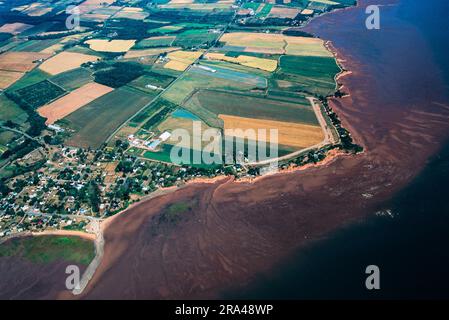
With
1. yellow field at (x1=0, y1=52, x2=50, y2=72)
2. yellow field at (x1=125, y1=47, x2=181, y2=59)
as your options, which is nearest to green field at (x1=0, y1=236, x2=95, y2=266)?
yellow field at (x1=0, y1=52, x2=50, y2=72)

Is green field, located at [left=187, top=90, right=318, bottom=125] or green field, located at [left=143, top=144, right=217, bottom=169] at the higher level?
green field, located at [left=187, top=90, right=318, bottom=125]

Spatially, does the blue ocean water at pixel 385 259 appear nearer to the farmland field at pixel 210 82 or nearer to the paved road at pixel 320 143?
the paved road at pixel 320 143

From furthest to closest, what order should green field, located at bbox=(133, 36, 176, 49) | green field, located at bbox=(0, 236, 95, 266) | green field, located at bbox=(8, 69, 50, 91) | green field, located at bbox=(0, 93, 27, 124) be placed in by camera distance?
green field, located at bbox=(133, 36, 176, 49) → green field, located at bbox=(8, 69, 50, 91) → green field, located at bbox=(0, 93, 27, 124) → green field, located at bbox=(0, 236, 95, 266)

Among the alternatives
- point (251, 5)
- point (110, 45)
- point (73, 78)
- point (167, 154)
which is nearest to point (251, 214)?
point (167, 154)

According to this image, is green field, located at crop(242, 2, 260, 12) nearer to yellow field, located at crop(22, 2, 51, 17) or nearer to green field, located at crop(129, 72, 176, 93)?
green field, located at crop(129, 72, 176, 93)

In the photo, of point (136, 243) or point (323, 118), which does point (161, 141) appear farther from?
point (323, 118)

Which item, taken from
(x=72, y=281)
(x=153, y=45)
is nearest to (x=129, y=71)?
(x=153, y=45)
